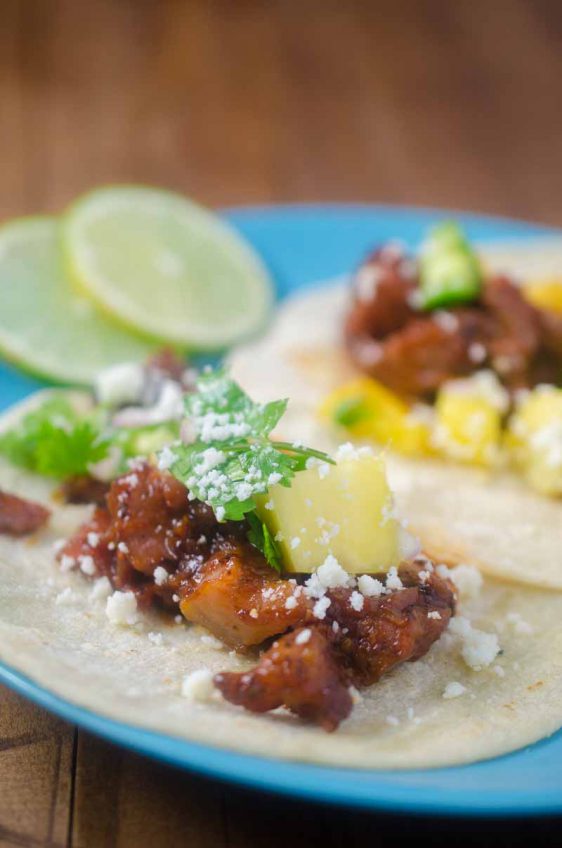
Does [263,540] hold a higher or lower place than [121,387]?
higher

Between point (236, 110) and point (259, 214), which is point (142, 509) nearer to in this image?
point (259, 214)

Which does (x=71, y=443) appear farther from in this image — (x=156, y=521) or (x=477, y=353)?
(x=477, y=353)

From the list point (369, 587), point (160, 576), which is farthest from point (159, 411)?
point (369, 587)

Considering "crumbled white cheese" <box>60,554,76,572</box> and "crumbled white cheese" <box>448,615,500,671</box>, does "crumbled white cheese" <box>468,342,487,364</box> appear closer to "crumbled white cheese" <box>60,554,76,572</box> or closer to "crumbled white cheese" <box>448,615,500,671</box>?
"crumbled white cheese" <box>448,615,500,671</box>

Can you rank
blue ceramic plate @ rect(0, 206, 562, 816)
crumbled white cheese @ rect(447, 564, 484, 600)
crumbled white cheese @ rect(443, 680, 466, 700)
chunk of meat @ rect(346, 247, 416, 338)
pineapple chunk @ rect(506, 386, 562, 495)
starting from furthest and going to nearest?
chunk of meat @ rect(346, 247, 416, 338), pineapple chunk @ rect(506, 386, 562, 495), crumbled white cheese @ rect(447, 564, 484, 600), crumbled white cheese @ rect(443, 680, 466, 700), blue ceramic plate @ rect(0, 206, 562, 816)

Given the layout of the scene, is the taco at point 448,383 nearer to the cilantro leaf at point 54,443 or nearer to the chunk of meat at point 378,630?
the chunk of meat at point 378,630

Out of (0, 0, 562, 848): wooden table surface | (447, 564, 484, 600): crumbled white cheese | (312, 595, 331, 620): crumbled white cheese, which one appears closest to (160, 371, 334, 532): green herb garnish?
(312, 595, 331, 620): crumbled white cheese

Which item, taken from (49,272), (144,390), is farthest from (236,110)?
(144,390)
